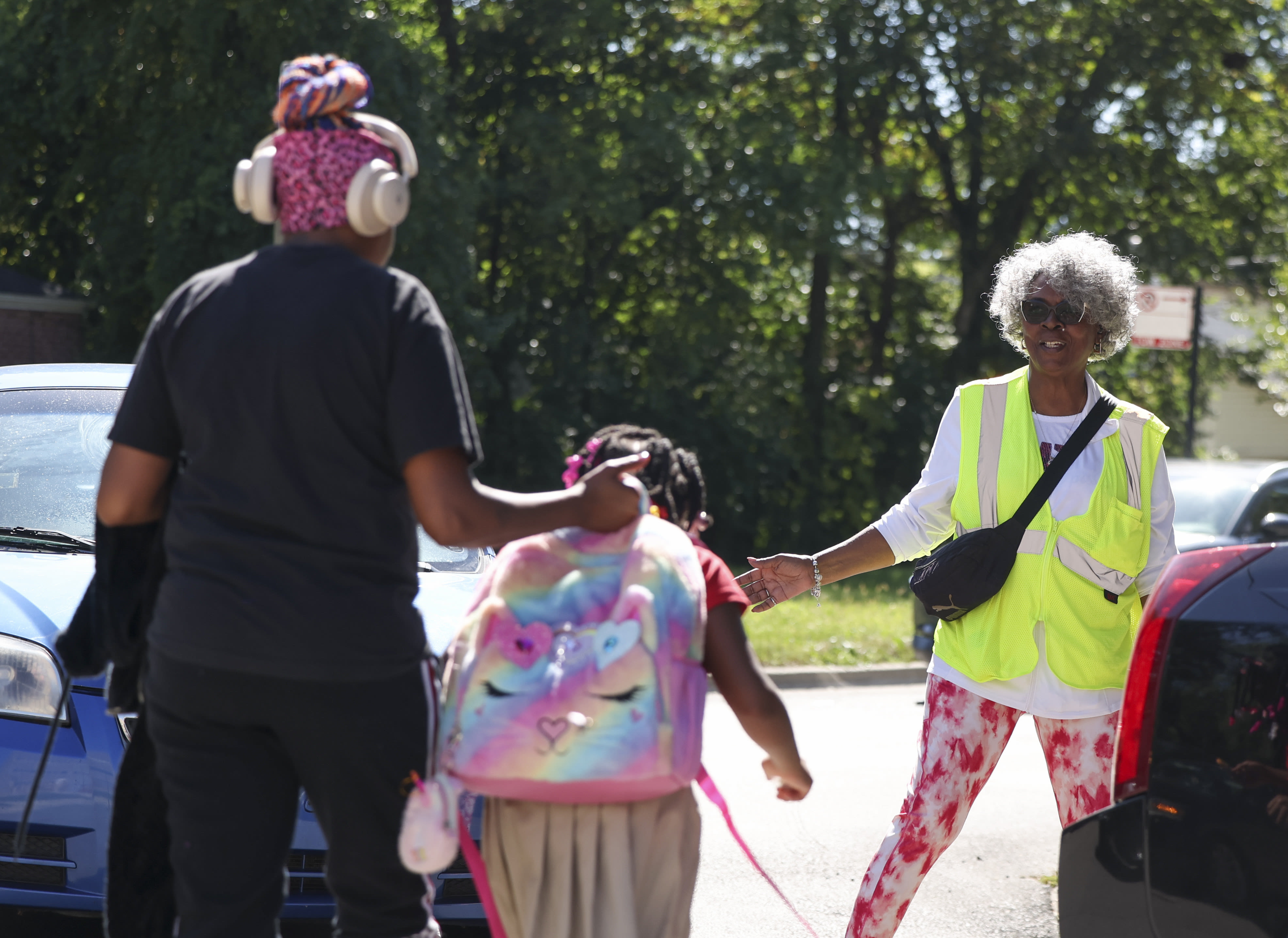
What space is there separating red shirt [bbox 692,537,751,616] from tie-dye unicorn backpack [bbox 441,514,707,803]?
0.08 metres

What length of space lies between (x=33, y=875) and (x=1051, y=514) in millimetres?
2632

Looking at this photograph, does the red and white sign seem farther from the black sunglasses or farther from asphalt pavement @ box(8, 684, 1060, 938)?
the black sunglasses

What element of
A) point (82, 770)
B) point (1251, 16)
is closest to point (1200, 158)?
point (1251, 16)

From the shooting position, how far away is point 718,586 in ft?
8.14

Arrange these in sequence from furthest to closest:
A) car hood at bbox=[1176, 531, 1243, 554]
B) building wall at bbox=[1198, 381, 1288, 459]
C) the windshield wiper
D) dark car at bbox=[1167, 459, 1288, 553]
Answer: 1. building wall at bbox=[1198, 381, 1288, 459]
2. dark car at bbox=[1167, 459, 1288, 553]
3. car hood at bbox=[1176, 531, 1243, 554]
4. the windshield wiper

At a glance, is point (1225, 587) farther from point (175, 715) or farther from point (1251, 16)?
point (1251, 16)

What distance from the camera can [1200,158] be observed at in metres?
20.9

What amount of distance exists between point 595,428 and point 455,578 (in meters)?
13.8

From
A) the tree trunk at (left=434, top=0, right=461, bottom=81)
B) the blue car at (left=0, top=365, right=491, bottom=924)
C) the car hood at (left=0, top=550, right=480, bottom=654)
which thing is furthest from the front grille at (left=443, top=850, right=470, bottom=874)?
the tree trunk at (left=434, top=0, right=461, bottom=81)

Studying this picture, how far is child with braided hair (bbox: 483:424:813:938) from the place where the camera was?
2.38 m

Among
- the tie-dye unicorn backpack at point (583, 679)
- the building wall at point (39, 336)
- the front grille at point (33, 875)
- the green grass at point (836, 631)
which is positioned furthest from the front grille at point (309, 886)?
the building wall at point (39, 336)

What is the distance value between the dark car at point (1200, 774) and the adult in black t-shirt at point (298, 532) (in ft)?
3.71

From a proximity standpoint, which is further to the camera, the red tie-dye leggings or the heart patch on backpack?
the red tie-dye leggings

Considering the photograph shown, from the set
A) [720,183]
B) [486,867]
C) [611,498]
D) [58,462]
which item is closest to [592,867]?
[486,867]
